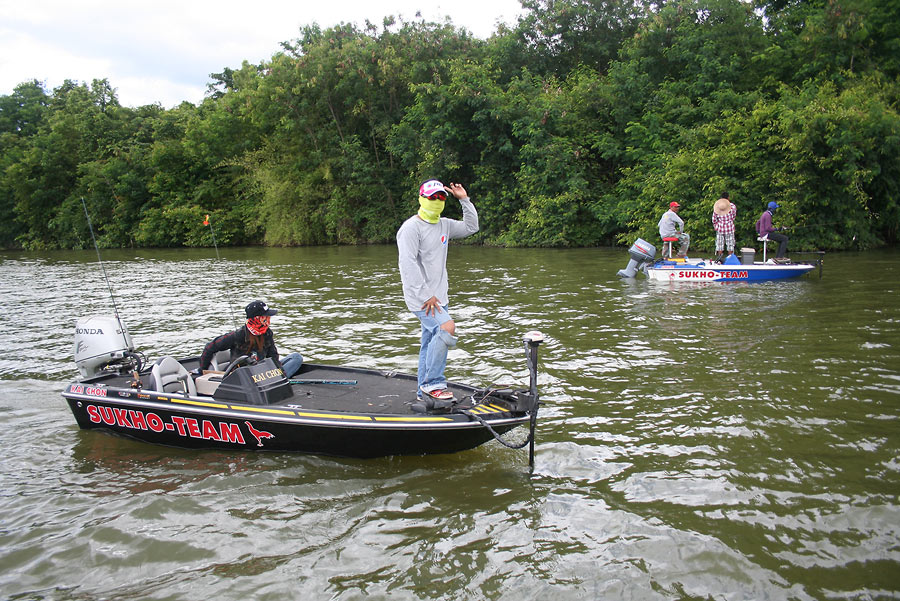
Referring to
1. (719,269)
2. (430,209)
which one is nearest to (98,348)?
(430,209)

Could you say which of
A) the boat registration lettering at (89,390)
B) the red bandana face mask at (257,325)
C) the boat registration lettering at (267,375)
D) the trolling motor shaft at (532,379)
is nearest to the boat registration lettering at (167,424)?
the boat registration lettering at (89,390)

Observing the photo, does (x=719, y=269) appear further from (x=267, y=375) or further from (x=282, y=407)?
(x=282, y=407)

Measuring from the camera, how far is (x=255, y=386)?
6.30 metres

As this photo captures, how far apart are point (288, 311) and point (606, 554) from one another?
11161 millimetres

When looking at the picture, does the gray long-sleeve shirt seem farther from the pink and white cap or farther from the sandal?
the sandal

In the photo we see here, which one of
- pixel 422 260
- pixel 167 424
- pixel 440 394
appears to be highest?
pixel 422 260

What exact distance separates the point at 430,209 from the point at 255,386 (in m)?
2.55

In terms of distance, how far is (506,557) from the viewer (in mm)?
4332

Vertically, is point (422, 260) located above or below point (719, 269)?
above

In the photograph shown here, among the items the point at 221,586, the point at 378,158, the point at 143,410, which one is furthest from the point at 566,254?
the point at 221,586

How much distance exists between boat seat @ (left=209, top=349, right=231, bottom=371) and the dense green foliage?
1940 centimetres

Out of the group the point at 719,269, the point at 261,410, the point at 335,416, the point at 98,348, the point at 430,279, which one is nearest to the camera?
the point at 335,416

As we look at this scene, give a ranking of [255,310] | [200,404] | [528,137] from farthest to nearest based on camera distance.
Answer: [528,137] → [255,310] → [200,404]

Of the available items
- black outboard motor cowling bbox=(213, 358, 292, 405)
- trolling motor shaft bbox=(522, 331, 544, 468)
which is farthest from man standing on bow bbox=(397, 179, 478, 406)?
black outboard motor cowling bbox=(213, 358, 292, 405)
